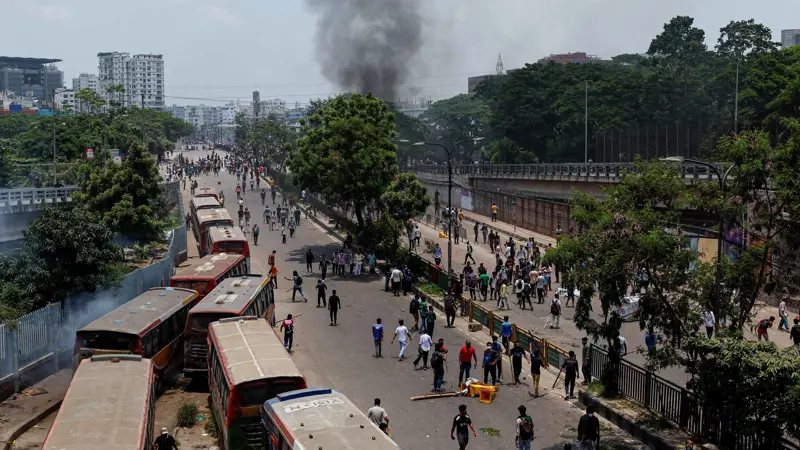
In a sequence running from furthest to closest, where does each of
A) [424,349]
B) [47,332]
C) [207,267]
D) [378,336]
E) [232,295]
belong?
[207,267] < [378,336] < [424,349] < [232,295] < [47,332]

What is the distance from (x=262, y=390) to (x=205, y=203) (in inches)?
1429

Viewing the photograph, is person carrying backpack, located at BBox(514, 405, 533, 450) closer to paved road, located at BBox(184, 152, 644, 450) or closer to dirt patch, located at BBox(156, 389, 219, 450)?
paved road, located at BBox(184, 152, 644, 450)

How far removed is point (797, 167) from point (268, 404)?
1123 centimetres

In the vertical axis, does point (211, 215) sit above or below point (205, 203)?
below

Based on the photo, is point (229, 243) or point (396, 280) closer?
point (396, 280)

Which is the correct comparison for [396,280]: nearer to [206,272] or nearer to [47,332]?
[206,272]

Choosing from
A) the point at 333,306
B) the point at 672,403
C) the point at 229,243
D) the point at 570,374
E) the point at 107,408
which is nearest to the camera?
the point at 107,408

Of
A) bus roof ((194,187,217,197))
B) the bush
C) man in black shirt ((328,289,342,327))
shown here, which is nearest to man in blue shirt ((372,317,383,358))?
man in black shirt ((328,289,342,327))

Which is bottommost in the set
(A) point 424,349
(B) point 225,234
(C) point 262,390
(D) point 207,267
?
(A) point 424,349

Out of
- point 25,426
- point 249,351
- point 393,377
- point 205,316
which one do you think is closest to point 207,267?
point 205,316

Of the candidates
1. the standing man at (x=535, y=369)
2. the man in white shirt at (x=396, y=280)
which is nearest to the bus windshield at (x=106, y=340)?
the standing man at (x=535, y=369)

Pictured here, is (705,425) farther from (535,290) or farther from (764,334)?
(535,290)

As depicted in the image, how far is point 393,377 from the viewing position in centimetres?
2230

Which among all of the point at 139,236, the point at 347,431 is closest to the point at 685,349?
the point at 347,431
